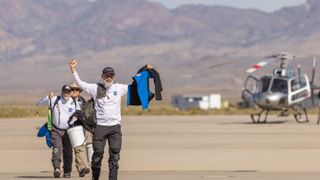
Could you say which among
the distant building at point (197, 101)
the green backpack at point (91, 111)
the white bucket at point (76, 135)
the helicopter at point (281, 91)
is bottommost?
the white bucket at point (76, 135)

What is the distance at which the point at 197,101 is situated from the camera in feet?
393

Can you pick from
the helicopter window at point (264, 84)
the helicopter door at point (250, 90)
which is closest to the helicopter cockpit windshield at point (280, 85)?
the helicopter window at point (264, 84)

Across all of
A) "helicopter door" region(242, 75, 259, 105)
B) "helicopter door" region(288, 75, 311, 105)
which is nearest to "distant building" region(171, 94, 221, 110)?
"helicopter door" region(242, 75, 259, 105)

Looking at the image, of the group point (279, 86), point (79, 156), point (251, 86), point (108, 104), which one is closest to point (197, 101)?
point (251, 86)

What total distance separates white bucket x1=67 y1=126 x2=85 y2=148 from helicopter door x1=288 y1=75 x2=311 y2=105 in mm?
28976

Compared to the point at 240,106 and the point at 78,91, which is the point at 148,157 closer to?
the point at 78,91

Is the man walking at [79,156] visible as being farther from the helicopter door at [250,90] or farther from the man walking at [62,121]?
the helicopter door at [250,90]

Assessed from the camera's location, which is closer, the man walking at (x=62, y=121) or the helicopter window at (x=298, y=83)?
the man walking at (x=62, y=121)

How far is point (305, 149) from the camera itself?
25984 millimetres

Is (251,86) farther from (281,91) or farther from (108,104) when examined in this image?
(108,104)

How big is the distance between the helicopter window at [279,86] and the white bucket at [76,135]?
A: 1125 inches

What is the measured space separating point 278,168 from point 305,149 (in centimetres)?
612

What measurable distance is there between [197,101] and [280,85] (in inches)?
2872

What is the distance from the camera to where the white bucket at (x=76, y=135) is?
60.7ft
